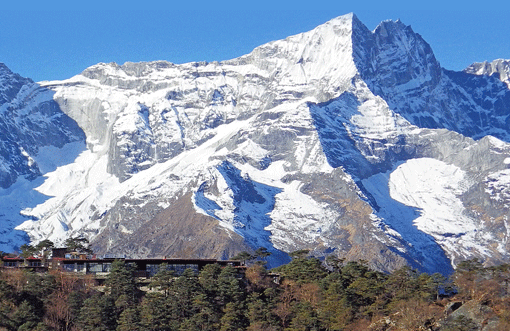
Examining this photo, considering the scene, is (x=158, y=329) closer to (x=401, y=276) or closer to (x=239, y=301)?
(x=239, y=301)

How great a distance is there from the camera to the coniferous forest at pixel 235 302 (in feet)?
584

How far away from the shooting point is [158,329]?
599 feet

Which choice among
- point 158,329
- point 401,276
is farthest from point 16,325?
point 401,276

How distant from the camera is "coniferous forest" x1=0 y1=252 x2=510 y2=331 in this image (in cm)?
17800

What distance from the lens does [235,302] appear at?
7589 inches

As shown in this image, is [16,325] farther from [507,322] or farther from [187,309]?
[507,322]

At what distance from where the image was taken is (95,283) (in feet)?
655

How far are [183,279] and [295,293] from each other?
22051mm

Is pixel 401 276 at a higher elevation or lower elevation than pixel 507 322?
higher

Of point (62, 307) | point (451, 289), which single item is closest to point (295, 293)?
point (451, 289)

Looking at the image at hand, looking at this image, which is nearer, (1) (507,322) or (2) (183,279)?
(1) (507,322)

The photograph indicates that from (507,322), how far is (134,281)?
231ft

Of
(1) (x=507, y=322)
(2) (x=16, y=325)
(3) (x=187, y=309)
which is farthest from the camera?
(3) (x=187, y=309)

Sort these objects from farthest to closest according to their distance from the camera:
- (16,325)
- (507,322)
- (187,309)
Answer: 1. (187,309)
2. (16,325)
3. (507,322)
